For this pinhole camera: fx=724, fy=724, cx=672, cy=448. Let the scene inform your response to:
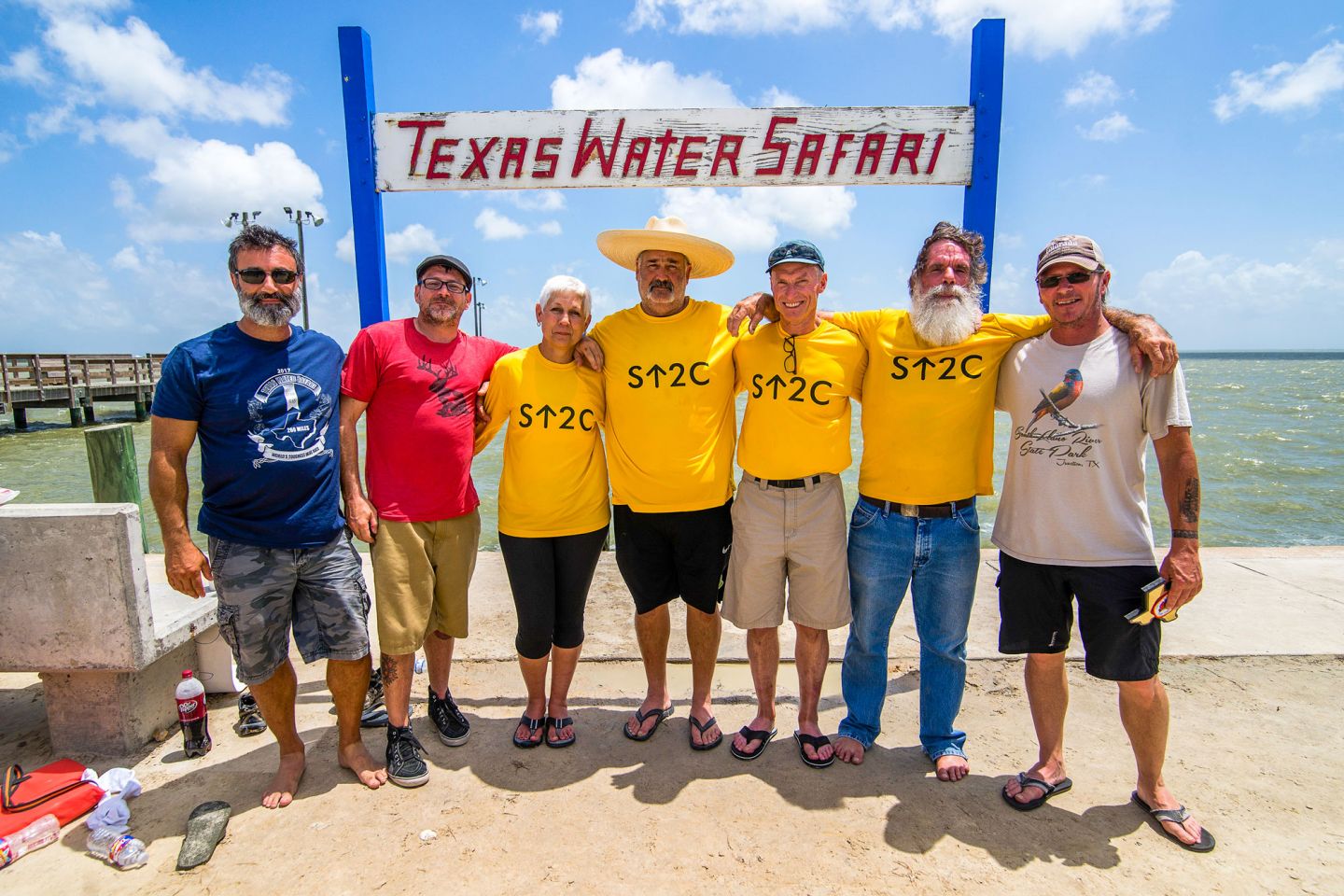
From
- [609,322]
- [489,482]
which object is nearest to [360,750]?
[609,322]

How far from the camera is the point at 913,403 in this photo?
311 cm

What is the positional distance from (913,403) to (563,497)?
1.62 metres

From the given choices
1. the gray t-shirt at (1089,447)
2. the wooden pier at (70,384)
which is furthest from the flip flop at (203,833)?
the wooden pier at (70,384)

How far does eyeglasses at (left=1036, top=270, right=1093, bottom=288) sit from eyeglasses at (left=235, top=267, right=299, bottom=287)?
306 cm

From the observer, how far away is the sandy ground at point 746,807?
2557 millimetres

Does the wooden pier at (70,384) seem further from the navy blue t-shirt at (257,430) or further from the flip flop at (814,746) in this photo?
the flip flop at (814,746)

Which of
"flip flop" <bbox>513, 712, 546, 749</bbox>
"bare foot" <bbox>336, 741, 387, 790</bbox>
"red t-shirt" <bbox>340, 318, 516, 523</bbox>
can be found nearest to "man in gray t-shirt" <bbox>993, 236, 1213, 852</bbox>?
"flip flop" <bbox>513, 712, 546, 749</bbox>

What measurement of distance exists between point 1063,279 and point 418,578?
9.91 ft

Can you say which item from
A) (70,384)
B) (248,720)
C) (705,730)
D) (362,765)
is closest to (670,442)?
(705,730)

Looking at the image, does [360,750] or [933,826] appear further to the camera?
[360,750]

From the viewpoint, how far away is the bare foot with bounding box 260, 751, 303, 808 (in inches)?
118

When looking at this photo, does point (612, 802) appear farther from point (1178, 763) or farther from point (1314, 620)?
point (1314, 620)

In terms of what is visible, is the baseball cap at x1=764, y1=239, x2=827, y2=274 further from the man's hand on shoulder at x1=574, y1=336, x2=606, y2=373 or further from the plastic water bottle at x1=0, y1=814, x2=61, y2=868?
the plastic water bottle at x1=0, y1=814, x2=61, y2=868

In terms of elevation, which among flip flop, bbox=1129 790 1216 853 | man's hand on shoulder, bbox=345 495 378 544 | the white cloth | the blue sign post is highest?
the blue sign post
